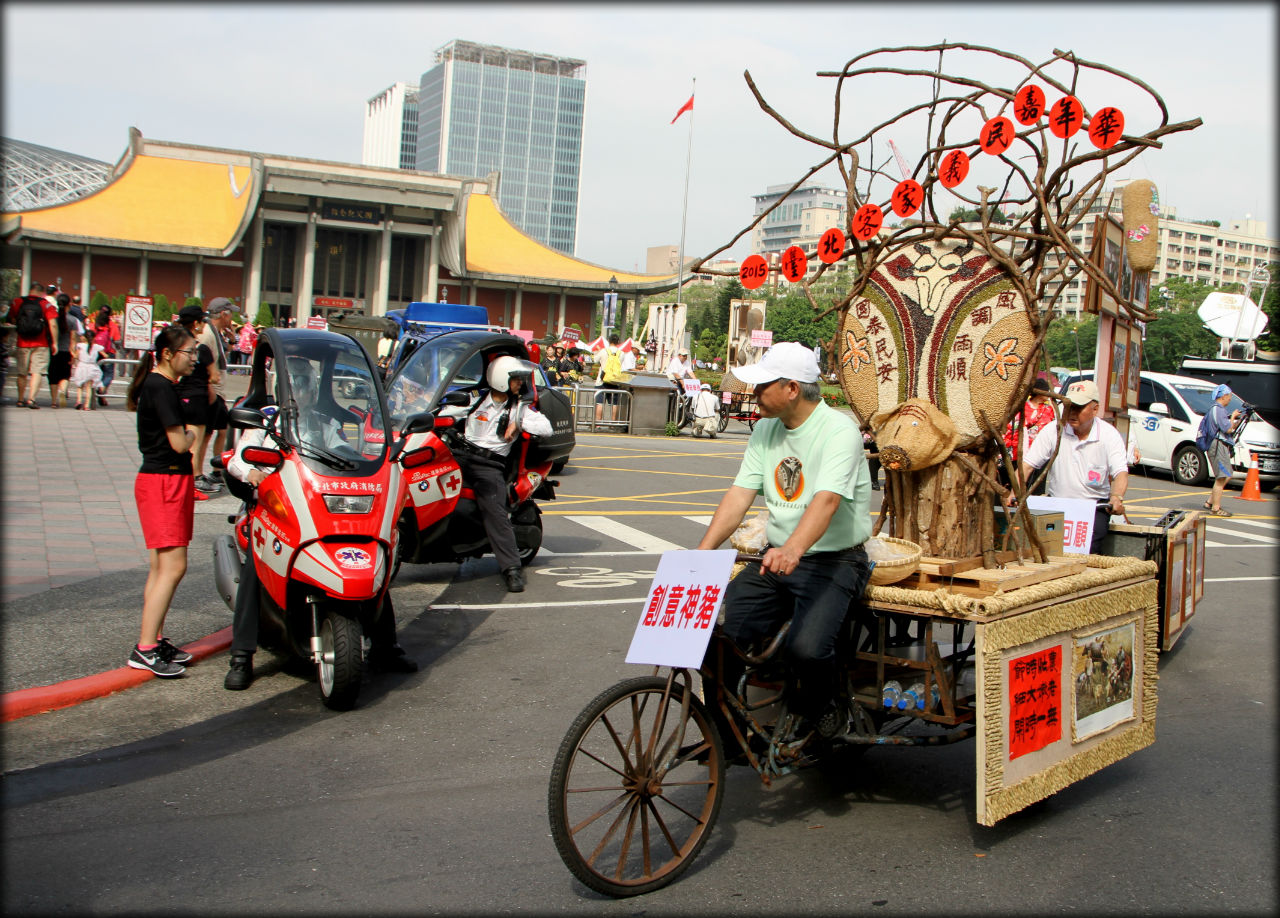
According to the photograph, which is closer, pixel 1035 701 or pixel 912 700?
pixel 1035 701

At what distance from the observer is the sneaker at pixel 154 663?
6.03 m

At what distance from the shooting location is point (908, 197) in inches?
212

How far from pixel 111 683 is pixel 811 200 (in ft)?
506

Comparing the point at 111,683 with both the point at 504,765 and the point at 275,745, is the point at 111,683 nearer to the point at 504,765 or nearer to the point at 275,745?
the point at 275,745

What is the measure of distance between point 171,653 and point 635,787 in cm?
339

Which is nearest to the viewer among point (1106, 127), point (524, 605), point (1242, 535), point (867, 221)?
point (1106, 127)

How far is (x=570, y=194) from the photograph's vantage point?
149 metres

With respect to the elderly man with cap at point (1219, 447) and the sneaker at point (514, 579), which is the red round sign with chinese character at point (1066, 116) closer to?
the sneaker at point (514, 579)

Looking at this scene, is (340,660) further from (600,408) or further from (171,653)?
(600,408)

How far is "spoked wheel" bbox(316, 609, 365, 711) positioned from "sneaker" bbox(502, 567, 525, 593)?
2988 mm

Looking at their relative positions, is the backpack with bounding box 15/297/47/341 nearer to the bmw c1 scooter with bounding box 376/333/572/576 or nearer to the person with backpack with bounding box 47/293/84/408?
the person with backpack with bounding box 47/293/84/408

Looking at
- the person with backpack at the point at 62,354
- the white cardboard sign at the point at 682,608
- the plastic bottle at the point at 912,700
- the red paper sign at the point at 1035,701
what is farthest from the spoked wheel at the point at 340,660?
the person with backpack at the point at 62,354

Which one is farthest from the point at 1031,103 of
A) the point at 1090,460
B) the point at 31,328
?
the point at 31,328

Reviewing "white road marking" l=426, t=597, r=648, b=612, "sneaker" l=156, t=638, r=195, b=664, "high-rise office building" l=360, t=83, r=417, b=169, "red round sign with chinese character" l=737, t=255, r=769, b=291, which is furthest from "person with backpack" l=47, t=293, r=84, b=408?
"high-rise office building" l=360, t=83, r=417, b=169
